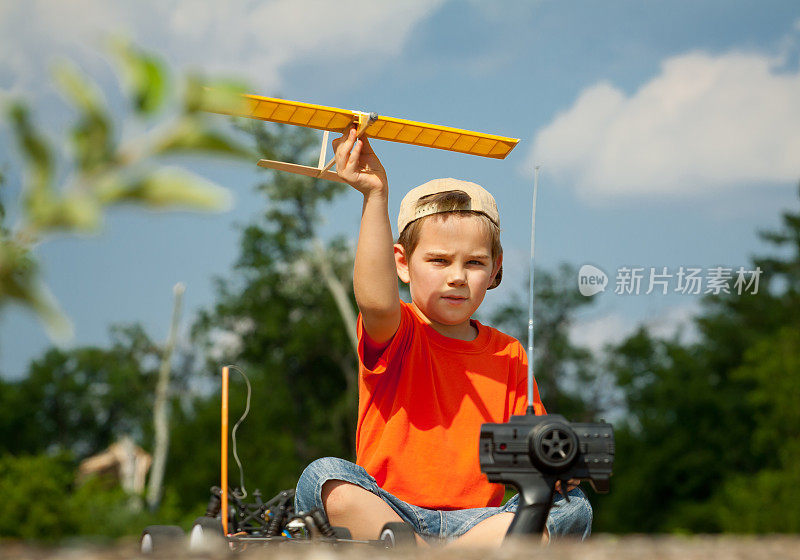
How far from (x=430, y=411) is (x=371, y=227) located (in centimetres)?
84

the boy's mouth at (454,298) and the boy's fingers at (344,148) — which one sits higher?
the boy's fingers at (344,148)

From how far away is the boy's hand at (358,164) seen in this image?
267 cm

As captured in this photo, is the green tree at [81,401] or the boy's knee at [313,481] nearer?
the boy's knee at [313,481]

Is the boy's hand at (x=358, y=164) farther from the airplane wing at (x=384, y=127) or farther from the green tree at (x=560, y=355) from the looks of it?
the green tree at (x=560, y=355)

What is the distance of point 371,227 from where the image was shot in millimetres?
2775

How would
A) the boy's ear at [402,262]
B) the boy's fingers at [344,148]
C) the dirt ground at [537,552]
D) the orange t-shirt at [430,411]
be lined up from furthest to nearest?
1. the boy's ear at [402,262]
2. the orange t-shirt at [430,411]
3. the boy's fingers at [344,148]
4. the dirt ground at [537,552]

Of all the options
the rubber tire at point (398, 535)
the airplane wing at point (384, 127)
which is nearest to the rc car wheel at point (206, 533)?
the rubber tire at point (398, 535)

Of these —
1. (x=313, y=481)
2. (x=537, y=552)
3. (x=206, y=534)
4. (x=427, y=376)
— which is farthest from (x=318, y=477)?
(x=537, y=552)

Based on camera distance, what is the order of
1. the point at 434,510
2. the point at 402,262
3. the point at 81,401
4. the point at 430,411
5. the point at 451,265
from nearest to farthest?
the point at 434,510
the point at 430,411
the point at 451,265
the point at 402,262
the point at 81,401

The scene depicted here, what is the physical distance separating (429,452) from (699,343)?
25100mm

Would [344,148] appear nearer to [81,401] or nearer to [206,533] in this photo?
[206,533]

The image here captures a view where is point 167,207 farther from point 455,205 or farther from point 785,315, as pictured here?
point 785,315

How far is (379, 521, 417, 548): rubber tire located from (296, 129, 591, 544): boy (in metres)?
0.25

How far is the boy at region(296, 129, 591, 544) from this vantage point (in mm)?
2814
